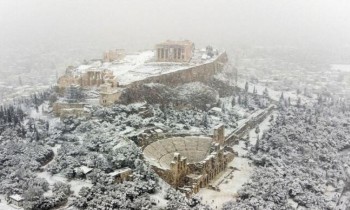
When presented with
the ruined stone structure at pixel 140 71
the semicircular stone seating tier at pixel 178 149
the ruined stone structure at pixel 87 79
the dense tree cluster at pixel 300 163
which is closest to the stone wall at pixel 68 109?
the ruined stone structure at pixel 140 71

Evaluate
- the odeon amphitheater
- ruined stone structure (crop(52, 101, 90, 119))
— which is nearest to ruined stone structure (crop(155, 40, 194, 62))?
the odeon amphitheater

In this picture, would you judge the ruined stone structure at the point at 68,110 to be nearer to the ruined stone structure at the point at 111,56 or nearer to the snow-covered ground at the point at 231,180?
the snow-covered ground at the point at 231,180

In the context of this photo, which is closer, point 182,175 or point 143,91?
point 182,175

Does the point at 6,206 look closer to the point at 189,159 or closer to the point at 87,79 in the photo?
the point at 189,159

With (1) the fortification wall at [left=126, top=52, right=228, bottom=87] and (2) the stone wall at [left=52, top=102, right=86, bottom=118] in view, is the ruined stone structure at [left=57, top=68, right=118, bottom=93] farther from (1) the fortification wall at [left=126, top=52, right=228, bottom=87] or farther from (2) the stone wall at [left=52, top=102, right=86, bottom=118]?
(2) the stone wall at [left=52, top=102, right=86, bottom=118]

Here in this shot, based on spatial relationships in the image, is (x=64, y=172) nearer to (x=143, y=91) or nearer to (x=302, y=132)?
(x=143, y=91)

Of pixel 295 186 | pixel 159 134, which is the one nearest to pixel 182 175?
pixel 159 134
